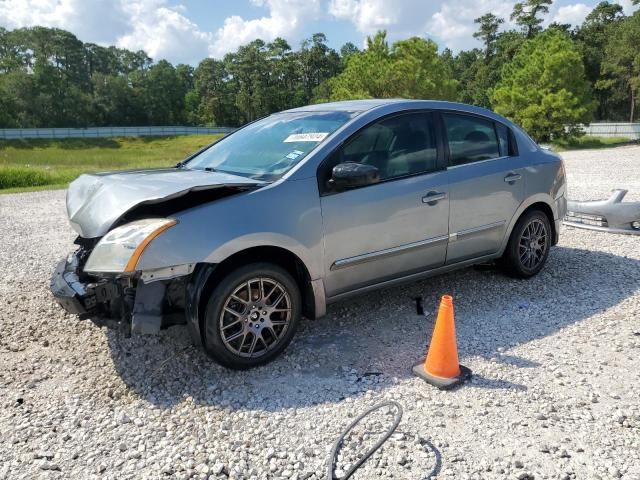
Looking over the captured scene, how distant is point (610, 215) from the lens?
7.45 metres

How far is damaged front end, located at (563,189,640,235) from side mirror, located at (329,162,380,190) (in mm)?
5275

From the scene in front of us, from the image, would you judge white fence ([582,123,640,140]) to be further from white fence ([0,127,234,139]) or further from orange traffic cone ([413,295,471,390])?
white fence ([0,127,234,139])

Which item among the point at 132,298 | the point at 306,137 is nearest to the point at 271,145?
the point at 306,137

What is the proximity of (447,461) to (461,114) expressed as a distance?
10.5ft

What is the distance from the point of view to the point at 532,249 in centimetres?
532

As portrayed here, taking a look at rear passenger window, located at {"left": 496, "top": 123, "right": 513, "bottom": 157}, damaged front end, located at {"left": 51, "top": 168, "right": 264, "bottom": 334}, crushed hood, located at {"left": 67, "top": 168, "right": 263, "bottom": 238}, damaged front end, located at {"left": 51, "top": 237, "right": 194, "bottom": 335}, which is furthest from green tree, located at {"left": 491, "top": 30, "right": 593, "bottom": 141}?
damaged front end, located at {"left": 51, "top": 237, "right": 194, "bottom": 335}

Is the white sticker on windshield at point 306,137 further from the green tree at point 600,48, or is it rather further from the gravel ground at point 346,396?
the green tree at point 600,48

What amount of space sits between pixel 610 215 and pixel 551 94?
25720 millimetres

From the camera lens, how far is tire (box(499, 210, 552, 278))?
16.9 ft

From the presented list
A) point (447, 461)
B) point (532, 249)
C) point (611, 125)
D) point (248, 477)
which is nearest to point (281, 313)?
point (248, 477)

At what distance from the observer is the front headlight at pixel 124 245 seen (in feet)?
10.2

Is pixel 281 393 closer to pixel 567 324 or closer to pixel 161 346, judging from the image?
pixel 161 346

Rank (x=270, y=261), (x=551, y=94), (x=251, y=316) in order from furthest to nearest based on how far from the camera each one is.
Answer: (x=551, y=94) < (x=270, y=261) < (x=251, y=316)

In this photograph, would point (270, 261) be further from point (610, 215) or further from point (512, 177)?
point (610, 215)
